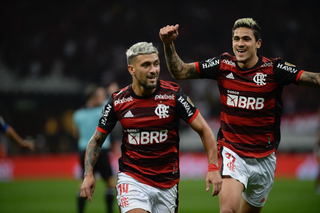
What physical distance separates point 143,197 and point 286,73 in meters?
2.04

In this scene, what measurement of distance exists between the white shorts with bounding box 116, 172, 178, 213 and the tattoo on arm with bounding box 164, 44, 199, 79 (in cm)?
132

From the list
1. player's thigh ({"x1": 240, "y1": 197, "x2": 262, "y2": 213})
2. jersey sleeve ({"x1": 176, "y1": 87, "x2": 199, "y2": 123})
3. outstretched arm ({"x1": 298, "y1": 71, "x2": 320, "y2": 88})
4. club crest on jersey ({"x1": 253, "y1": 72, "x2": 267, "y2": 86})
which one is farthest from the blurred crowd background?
jersey sleeve ({"x1": 176, "y1": 87, "x2": 199, "y2": 123})

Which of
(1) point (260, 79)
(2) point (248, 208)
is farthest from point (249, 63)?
(2) point (248, 208)

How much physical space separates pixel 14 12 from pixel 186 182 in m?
12.4

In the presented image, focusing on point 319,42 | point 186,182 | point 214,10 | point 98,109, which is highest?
point 214,10

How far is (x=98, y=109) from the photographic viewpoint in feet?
30.2

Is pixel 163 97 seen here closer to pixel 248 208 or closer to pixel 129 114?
pixel 129 114

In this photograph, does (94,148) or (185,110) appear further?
(94,148)

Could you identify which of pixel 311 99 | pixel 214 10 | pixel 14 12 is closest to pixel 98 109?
pixel 311 99

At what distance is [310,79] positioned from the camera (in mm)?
5082

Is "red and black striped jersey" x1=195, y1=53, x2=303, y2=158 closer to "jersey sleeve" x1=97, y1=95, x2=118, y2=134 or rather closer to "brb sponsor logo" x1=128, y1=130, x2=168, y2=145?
"brb sponsor logo" x1=128, y1=130, x2=168, y2=145

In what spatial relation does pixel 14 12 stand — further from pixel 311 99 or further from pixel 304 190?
pixel 304 190

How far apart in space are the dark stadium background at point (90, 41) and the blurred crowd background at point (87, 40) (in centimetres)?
4

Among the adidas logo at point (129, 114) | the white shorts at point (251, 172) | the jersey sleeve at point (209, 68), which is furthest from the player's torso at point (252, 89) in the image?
the adidas logo at point (129, 114)
